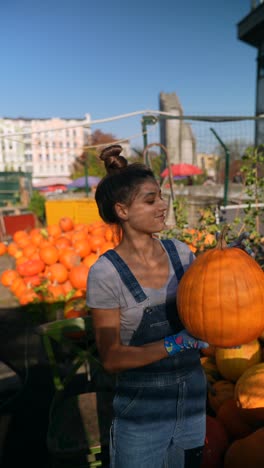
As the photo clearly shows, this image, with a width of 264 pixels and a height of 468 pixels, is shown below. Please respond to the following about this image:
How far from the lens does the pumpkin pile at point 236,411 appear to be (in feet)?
5.62

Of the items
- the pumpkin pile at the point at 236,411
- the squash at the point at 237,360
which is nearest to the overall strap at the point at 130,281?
the pumpkin pile at the point at 236,411

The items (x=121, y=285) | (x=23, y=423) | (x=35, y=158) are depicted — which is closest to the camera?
(x=121, y=285)

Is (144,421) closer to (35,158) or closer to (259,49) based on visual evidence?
(259,49)

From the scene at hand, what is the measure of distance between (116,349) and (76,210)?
26.7 feet

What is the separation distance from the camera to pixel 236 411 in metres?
2.06

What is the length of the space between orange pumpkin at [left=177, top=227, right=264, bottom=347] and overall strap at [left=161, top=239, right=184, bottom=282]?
18cm

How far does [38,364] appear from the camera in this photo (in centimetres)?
389

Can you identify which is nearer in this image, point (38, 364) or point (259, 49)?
point (38, 364)

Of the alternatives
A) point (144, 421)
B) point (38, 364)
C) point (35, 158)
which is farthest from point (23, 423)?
point (35, 158)

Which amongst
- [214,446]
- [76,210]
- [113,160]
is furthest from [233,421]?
[76,210]

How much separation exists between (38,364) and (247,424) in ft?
8.55

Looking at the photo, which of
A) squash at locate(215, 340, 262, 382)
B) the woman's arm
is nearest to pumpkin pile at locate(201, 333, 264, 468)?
squash at locate(215, 340, 262, 382)

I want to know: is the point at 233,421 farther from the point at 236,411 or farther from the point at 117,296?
the point at 117,296

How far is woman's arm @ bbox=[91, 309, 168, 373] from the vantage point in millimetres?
1303
